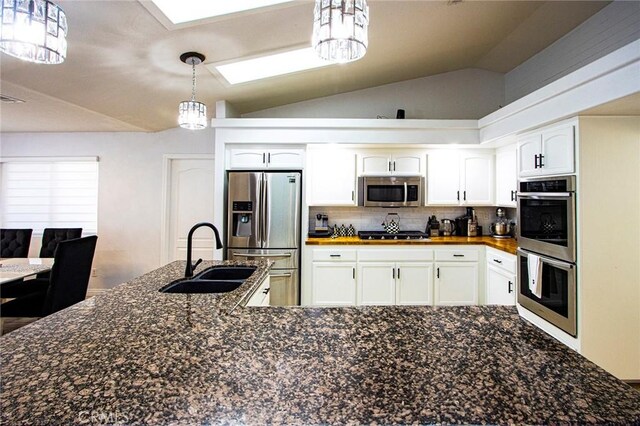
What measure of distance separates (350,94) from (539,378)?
3941mm

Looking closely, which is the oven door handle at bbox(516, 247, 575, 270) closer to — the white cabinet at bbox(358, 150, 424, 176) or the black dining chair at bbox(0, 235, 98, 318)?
the white cabinet at bbox(358, 150, 424, 176)

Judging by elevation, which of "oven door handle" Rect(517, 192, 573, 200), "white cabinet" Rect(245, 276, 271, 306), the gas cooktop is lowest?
"white cabinet" Rect(245, 276, 271, 306)

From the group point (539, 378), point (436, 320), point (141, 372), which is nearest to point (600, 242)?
point (436, 320)

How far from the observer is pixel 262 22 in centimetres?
218

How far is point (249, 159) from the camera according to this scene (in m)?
3.61

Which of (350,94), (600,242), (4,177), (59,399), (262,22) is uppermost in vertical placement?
(350,94)

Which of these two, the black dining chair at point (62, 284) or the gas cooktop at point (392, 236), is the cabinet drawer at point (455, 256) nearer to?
the gas cooktop at point (392, 236)

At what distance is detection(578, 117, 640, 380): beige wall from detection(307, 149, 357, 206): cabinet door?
7.00 feet

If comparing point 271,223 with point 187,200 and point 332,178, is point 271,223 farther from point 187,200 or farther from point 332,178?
point 187,200

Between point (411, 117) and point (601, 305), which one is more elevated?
point (411, 117)

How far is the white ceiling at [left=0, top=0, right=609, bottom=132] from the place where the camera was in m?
2.09

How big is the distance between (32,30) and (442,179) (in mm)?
3722

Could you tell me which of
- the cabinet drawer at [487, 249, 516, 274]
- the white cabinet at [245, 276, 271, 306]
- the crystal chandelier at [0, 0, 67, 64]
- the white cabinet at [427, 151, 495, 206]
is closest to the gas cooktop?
the white cabinet at [427, 151, 495, 206]

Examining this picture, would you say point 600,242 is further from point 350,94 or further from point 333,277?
point 350,94
